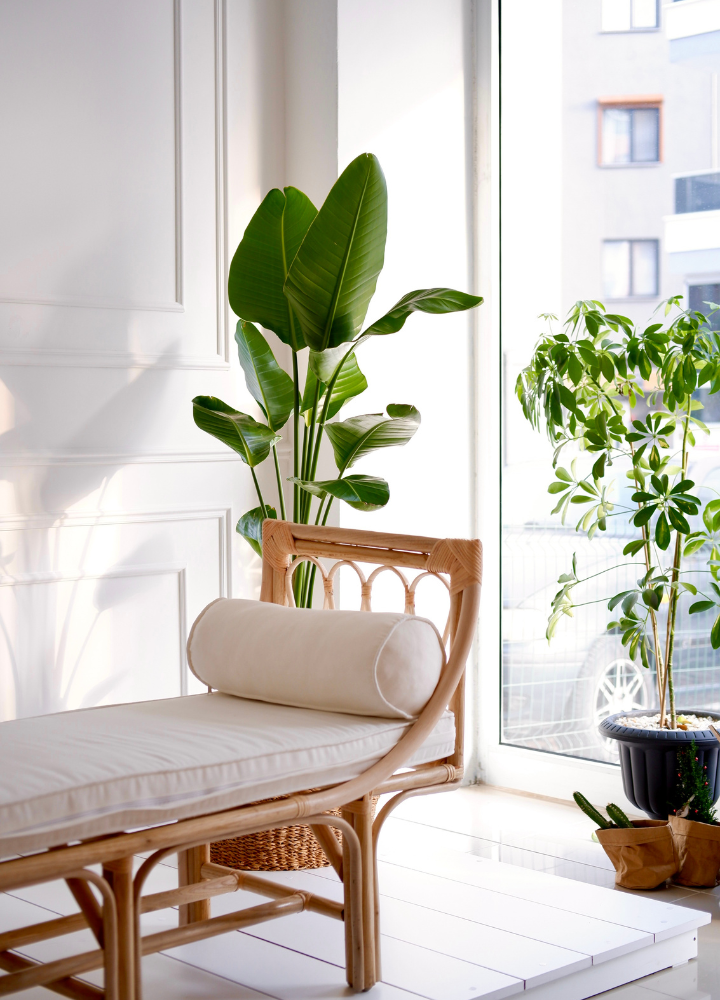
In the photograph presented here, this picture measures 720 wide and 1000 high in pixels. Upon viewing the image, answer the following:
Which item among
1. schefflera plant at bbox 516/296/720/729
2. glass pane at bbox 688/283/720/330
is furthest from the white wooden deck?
glass pane at bbox 688/283/720/330

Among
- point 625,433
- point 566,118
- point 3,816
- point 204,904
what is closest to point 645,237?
point 566,118

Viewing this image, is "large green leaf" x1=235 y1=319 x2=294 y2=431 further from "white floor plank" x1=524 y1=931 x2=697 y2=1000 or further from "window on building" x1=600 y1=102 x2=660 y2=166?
"white floor plank" x1=524 y1=931 x2=697 y2=1000

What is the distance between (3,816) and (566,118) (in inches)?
105

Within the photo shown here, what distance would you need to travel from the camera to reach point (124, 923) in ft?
5.19

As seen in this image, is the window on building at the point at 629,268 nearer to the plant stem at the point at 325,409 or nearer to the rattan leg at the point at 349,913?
the plant stem at the point at 325,409

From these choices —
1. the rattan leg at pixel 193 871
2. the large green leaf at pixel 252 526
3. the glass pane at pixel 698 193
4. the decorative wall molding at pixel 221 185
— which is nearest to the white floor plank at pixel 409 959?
A: the rattan leg at pixel 193 871

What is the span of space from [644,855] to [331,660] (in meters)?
1.13

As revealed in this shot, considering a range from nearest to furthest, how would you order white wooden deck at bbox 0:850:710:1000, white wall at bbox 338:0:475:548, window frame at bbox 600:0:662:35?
white wooden deck at bbox 0:850:710:1000
window frame at bbox 600:0:662:35
white wall at bbox 338:0:475:548

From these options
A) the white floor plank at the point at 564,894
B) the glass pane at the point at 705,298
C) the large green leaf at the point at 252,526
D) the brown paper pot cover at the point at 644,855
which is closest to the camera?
the white floor plank at the point at 564,894

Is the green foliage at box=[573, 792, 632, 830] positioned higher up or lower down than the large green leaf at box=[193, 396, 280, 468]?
lower down

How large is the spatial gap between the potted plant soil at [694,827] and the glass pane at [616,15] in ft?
6.49

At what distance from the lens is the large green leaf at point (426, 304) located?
278cm

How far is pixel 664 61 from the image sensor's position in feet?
10.4

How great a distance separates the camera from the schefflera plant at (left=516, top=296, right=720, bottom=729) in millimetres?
2734
